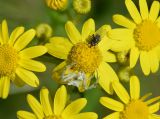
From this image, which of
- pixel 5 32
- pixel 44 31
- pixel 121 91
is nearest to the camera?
pixel 5 32

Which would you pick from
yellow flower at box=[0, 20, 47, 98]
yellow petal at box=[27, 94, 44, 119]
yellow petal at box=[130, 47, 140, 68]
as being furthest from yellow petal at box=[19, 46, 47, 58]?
yellow petal at box=[130, 47, 140, 68]

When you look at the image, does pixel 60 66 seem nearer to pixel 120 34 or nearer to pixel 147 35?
pixel 120 34

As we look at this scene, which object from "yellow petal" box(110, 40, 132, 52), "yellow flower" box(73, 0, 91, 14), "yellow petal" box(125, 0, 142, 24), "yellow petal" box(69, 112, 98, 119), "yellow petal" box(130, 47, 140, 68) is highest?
"yellow flower" box(73, 0, 91, 14)

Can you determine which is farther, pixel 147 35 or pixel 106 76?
pixel 147 35

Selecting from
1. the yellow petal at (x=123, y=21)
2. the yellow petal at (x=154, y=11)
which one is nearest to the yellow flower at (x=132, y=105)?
the yellow petal at (x=123, y=21)

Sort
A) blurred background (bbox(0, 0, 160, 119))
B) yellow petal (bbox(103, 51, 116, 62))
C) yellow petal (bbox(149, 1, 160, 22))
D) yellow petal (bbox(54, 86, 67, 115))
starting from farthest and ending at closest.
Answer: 1. blurred background (bbox(0, 0, 160, 119))
2. yellow petal (bbox(149, 1, 160, 22))
3. yellow petal (bbox(103, 51, 116, 62))
4. yellow petal (bbox(54, 86, 67, 115))

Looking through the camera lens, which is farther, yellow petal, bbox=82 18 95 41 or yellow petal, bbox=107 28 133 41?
yellow petal, bbox=107 28 133 41

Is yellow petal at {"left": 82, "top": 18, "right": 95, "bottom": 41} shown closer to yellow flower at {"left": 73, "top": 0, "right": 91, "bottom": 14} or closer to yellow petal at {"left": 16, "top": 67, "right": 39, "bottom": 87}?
yellow flower at {"left": 73, "top": 0, "right": 91, "bottom": 14}

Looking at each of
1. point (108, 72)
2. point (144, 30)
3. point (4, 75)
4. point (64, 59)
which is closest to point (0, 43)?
point (4, 75)

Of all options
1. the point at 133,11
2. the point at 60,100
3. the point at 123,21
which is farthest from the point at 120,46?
the point at 60,100
